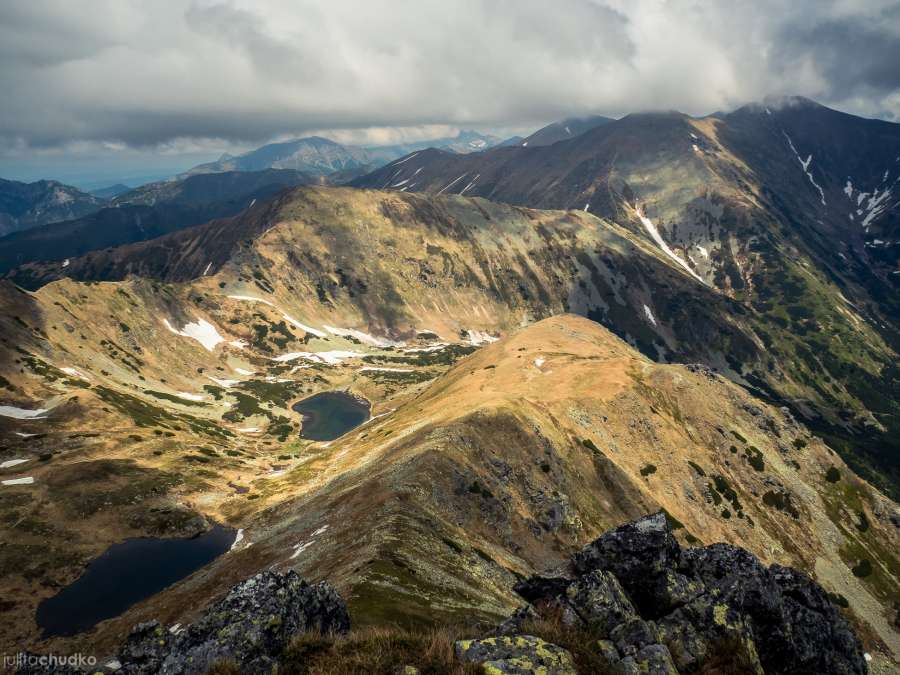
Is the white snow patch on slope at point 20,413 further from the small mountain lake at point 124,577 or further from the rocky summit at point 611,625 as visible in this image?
the rocky summit at point 611,625

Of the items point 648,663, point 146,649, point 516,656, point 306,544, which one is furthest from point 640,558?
point 306,544

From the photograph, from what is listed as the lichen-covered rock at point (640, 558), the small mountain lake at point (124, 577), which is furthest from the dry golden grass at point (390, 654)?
the small mountain lake at point (124, 577)

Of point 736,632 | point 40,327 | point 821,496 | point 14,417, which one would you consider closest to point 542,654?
point 736,632

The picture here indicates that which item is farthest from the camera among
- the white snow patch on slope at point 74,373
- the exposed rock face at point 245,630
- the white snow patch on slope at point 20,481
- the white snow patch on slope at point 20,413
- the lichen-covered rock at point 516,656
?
the white snow patch on slope at point 74,373

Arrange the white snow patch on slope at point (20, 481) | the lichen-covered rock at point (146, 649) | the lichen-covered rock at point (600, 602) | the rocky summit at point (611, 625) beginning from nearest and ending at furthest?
the rocky summit at point (611, 625) < the lichen-covered rock at point (146, 649) < the lichen-covered rock at point (600, 602) < the white snow patch on slope at point (20, 481)

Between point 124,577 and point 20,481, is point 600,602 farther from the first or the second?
point 20,481

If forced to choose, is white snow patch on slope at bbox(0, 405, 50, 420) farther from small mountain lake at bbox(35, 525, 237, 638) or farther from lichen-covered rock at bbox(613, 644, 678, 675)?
lichen-covered rock at bbox(613, 644, 678, 675)

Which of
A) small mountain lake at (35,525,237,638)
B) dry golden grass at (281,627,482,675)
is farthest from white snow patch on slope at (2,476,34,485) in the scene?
dry golden grass at (281,627,482,675)

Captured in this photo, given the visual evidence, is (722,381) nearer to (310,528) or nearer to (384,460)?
(384,460)
